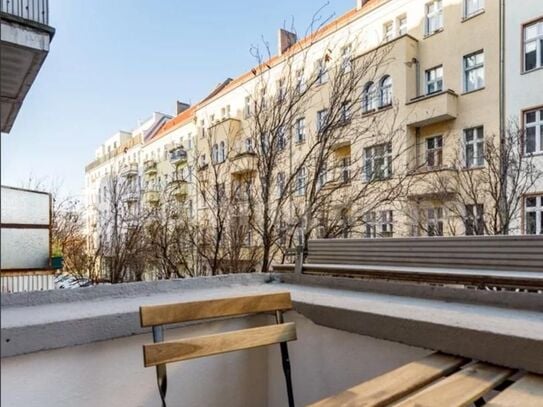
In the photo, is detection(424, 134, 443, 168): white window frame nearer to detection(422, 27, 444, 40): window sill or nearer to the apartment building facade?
the apartment building facade

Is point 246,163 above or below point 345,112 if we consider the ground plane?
below

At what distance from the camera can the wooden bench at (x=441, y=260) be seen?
7.54 feet

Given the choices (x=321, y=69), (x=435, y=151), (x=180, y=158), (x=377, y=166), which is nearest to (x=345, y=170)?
(x=377, y=166)

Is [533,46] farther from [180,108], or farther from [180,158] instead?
[180,108]

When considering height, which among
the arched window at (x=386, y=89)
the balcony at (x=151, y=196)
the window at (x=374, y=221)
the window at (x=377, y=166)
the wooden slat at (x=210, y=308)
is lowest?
the wooden slat at (x=210, y=308)

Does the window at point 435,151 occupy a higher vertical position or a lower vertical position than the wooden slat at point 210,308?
higher

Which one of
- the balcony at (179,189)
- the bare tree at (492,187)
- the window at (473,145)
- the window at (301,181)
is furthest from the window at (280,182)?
the window at (473,145)

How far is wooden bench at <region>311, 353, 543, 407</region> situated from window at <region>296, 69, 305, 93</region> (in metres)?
5.20

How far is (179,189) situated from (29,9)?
3560mm

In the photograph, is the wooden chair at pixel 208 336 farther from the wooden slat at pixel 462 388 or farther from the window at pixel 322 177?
the window at pixel 322 177

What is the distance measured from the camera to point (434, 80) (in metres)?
13.1

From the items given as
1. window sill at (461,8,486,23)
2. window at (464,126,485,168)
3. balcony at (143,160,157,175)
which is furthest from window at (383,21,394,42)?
balcony at (143,160,157,175)

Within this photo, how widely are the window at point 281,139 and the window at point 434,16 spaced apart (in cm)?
953

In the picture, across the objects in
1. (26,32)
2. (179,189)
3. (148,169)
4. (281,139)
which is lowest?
(179,189)
